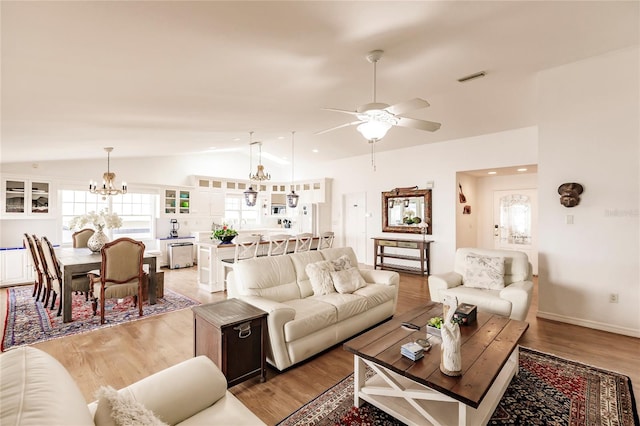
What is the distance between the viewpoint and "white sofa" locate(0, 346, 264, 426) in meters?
0.79

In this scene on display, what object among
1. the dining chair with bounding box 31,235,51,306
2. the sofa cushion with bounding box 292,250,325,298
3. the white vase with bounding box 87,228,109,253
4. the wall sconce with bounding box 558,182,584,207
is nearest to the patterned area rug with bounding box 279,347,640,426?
the sofa cushion with bounding box 292,250,325,298

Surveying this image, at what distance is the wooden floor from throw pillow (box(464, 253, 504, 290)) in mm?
670

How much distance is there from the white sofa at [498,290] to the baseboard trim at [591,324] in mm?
675

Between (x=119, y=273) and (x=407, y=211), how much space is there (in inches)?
229

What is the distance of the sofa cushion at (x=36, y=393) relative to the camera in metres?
0.76

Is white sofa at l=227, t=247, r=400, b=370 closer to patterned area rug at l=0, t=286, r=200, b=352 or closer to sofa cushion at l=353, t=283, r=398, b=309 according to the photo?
sofa cushion at l=353, t=283, r=398, b=309

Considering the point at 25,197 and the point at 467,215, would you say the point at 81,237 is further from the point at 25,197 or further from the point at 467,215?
the point at 467,215

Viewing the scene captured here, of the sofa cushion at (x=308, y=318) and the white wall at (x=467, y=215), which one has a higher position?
the white wall at (x=467, y=215)

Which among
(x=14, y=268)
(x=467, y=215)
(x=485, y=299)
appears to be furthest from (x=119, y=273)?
(x=467, y=215)

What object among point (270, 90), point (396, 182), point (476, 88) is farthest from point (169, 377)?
point (396, 182)

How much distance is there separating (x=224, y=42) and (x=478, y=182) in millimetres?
7001

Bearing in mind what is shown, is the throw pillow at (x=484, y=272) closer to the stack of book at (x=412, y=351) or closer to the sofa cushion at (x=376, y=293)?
the sofa cushion at (x=376, y=293)

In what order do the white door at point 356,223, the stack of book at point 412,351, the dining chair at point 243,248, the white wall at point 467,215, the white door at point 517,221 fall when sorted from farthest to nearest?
the white door at point 356,223, the white door at point 517,221, the white wall at point 467,215, the dining chair at point 243,248, the stack of book at point 412,351

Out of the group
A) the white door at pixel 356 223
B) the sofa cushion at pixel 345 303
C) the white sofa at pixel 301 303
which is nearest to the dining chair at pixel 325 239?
the white door at pixel 356 223
